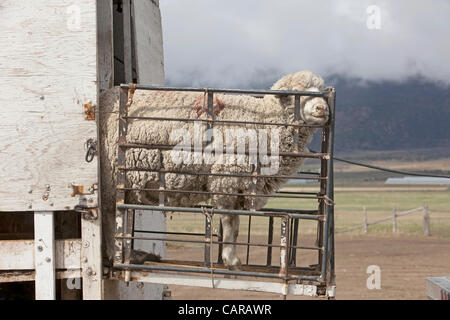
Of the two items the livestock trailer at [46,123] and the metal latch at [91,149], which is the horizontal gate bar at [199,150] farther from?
the livestock trailer at [46,123]

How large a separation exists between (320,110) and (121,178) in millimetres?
1592

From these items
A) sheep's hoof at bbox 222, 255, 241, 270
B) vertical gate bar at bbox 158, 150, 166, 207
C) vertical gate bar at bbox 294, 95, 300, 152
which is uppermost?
vertical gate bar at bbox 294, 95, 300, 152

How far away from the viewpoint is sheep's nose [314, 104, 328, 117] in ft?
14.3

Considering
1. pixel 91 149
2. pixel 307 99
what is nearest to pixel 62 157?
pixel 91 149

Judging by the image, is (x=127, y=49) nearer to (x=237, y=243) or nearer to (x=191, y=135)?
(x=191, y=135)

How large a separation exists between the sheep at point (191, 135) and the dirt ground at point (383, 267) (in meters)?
8.08

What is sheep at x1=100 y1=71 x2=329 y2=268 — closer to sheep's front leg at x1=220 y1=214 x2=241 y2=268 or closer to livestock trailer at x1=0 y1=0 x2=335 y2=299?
sheep's front leg at x1=220 y1=214 x2=241 y2=268

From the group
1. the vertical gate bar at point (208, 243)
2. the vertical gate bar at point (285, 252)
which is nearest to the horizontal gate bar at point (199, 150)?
the vertical gate bar at point (285, 252)

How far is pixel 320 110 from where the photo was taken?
14.3ft

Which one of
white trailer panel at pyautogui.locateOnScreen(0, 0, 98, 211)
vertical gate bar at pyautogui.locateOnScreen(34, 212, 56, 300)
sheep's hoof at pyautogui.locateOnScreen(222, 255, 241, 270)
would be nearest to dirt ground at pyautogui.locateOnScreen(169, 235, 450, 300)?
sheep's hoof at pyautogui.locateOnScreen(222, 255, 241, 270)

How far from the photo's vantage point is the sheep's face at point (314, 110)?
4359 mm
